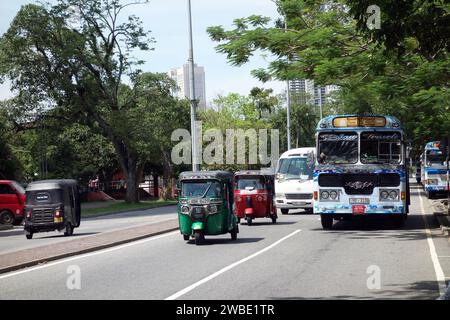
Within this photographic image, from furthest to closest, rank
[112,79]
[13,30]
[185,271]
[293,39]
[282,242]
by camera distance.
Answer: [112,79] < [13,30] < [293,39] < [282,242] < [185,271]

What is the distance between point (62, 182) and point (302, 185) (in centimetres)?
1122

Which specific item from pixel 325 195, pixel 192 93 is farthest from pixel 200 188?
pixel 192 93

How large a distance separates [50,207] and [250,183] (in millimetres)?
7367

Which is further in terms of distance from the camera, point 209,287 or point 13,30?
point 13,30

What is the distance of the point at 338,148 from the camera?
2392cm

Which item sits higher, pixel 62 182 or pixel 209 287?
pixel 62 182

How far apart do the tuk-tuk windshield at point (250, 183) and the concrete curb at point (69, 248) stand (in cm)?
295

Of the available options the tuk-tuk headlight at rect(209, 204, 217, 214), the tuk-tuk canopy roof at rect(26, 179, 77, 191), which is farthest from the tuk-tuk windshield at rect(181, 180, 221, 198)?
the tuk-tuk canopy roof at rect(26, 179, 77, 191)

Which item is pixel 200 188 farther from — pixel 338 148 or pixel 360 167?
pixel 360 167

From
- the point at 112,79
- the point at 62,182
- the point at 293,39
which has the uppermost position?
the point at 112,79

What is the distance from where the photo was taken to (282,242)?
67.8 feet

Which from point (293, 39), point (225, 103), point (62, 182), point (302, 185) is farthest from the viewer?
point (225, 103)
